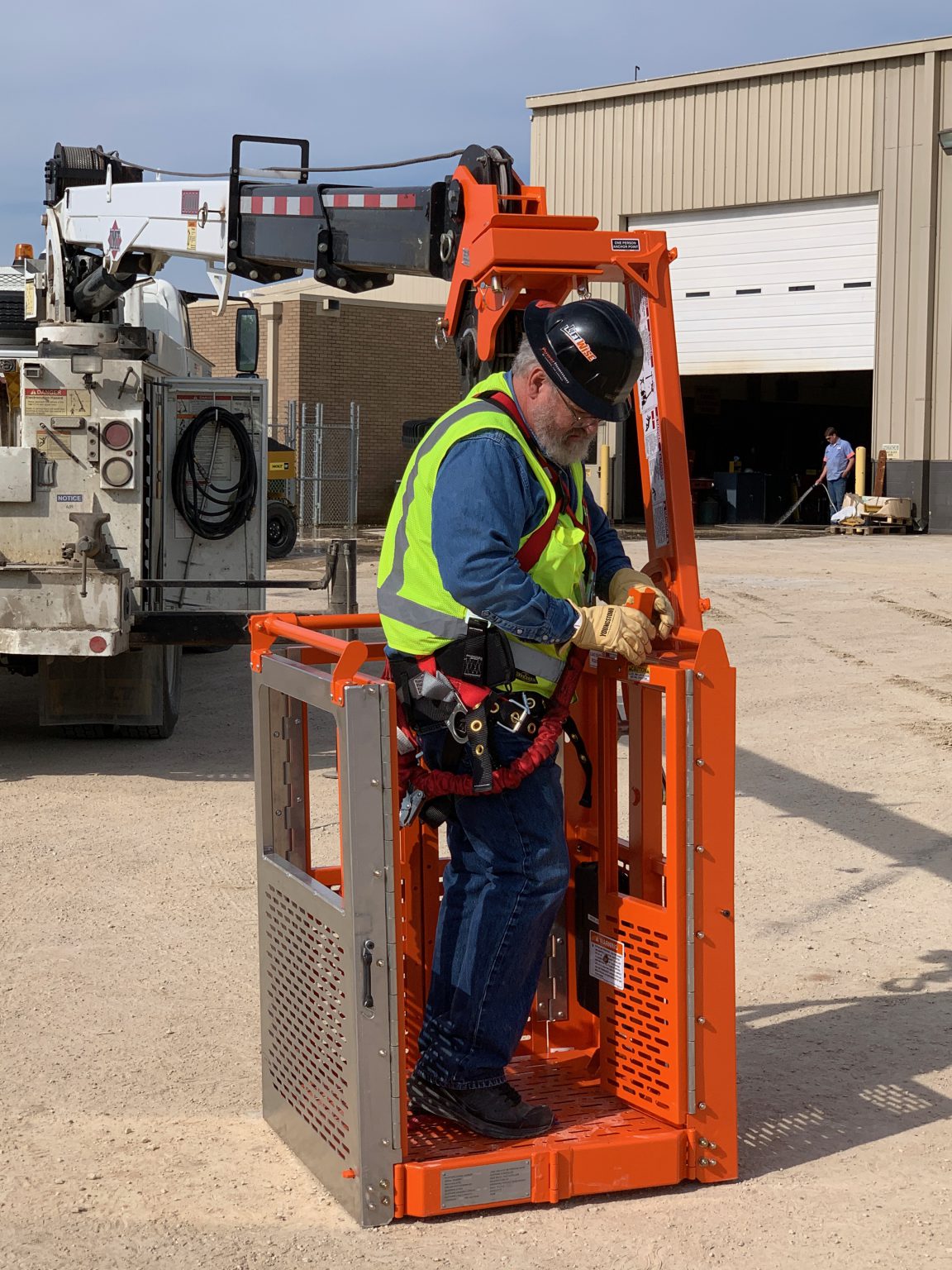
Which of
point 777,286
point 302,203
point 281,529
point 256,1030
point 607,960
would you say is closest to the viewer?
point 607,960

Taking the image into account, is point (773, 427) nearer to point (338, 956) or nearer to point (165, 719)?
point (165, 719)

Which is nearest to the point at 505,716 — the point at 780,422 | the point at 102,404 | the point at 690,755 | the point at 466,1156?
the point at 690,755

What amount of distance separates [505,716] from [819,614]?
11.4 meters

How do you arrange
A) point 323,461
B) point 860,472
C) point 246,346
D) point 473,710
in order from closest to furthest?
point 473,710 < point 246,346 < point 860,472 < point 323,461

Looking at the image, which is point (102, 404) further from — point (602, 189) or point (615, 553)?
point (602, 189)

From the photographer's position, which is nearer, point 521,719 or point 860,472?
point 521,719

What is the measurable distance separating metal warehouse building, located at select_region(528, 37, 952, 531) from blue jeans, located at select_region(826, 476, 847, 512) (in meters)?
1.10

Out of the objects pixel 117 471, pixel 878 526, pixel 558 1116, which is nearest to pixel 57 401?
pixel 117 471

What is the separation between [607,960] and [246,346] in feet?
→ 20.0

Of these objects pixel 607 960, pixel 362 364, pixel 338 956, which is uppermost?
pixel 362 364

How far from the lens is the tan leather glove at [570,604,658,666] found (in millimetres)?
3611

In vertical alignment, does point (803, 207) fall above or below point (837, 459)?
above

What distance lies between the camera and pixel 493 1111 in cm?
374

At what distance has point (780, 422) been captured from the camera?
37.9 meters
